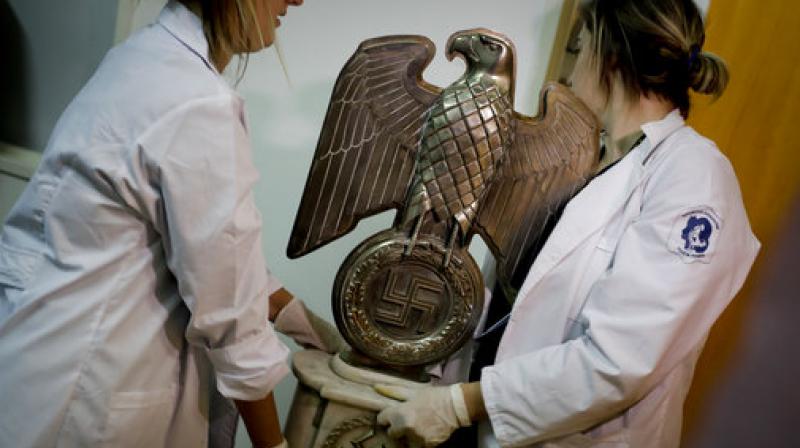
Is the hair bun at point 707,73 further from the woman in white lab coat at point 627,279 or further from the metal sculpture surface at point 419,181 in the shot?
the metal sculpture surface at point 419,181

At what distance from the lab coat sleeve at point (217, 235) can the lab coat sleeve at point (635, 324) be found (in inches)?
15.4

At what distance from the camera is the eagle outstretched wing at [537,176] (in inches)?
45.1

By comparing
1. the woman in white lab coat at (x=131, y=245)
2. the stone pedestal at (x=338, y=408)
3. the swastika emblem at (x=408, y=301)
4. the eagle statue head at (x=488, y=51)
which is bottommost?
the stone pedestal at (x=338, y=408)

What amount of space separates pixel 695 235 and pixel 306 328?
669mm

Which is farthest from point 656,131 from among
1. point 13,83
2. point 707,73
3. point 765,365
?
point 13,83

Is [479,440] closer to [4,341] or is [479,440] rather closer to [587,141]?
[587,141]

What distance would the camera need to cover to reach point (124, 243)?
80 cm

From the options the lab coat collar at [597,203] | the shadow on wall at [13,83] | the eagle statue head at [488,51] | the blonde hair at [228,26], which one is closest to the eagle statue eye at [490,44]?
the eagle statue head at [488,51]

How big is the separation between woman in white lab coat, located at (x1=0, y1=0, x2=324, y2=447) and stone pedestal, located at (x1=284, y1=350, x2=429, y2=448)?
262mm

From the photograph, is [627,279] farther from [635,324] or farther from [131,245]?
[131,245]

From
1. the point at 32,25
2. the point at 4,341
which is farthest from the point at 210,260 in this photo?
the point at 32,25

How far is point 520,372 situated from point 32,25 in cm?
144

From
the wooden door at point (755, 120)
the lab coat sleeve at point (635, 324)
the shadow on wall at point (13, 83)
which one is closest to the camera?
the lab coat sleeve at point (635, 324)

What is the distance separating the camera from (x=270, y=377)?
2.87 ft
